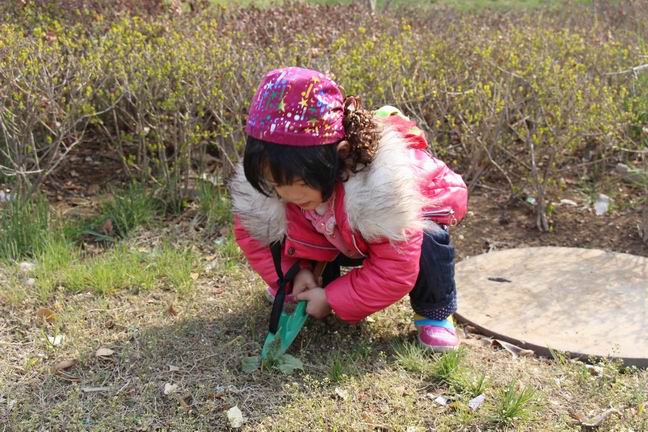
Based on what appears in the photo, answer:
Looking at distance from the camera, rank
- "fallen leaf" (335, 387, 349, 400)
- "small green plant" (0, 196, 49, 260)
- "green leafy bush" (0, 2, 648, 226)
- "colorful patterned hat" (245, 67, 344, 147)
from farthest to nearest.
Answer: "green leafy bush" (0, 2, 648, 226), "small green plant" (0, 196, 49, 260), "fallen leaf" (335, 387, 349, 400), "colorful patterned hat" (245, 67, 344, 147)

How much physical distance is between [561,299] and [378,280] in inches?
39.5

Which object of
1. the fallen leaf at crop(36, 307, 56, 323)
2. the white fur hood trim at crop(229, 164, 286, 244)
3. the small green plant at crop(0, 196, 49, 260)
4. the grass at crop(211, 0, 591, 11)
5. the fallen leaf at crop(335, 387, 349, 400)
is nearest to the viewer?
the fallen leaf at crop(335, 387, 349, 400)

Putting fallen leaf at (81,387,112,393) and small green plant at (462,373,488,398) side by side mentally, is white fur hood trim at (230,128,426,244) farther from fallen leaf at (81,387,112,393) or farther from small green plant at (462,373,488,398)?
fallen leaf at (81,387,112,393)

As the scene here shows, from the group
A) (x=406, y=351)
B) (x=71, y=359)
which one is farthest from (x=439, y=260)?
(x=71, y=359)

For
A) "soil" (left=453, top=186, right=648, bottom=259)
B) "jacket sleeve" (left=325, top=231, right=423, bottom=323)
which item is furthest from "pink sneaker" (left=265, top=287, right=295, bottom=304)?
"soil" (left=453, top=186, right=648, bottom=259)

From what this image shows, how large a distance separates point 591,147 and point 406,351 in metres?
2.34

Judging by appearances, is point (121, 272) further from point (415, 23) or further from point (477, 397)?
point (415, 23)

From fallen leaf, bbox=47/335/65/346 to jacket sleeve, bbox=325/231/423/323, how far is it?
1.09m

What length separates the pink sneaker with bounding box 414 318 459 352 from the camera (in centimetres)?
285

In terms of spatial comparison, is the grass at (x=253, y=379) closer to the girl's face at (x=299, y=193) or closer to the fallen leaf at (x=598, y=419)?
the fallen leaf at (x=598, y=419)

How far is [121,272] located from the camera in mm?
3355

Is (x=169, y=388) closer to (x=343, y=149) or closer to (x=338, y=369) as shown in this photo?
(x=338, y=369)

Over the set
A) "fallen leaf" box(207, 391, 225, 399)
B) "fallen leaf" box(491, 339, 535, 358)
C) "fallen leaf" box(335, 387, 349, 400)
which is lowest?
"fallen leaf" box(207, 391, 225, 399)

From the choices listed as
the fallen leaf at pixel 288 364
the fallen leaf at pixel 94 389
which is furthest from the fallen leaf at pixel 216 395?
the fallen leaf at pixel 94 389
